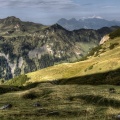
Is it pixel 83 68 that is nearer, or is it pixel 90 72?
pixel 90 72

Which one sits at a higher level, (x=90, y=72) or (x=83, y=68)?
(x=90, y=72)

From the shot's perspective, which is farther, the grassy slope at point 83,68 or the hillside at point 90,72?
the grassy slope at point 83,68

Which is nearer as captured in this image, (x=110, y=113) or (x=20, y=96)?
(x=110, y=113)

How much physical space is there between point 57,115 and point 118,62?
292ft

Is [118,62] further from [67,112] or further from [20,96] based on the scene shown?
[67,112]

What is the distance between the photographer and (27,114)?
83.5 ft

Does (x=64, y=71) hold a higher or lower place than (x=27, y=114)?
lower

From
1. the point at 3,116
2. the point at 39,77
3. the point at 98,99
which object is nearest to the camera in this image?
the point at 3,116

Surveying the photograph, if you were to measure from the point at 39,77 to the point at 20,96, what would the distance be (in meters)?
117

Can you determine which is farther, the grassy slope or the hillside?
the grassy slope

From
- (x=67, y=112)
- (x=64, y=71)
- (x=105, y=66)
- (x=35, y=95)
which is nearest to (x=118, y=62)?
(x=105, y=66)

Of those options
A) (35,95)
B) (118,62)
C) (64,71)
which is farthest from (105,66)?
(35,95)

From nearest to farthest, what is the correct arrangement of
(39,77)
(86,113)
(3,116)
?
(3,116) < (86,113) < (39,77)

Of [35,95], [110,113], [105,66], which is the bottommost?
[105,66]
